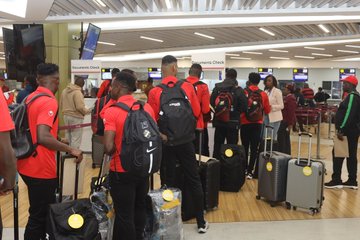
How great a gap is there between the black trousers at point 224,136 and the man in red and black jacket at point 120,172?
9.05 ft

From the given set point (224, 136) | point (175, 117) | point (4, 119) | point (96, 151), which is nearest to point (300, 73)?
point (96, 151)

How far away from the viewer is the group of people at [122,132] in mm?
2641

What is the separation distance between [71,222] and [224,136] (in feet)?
11.2

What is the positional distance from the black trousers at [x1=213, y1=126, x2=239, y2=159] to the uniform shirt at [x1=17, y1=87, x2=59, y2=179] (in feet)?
10.1

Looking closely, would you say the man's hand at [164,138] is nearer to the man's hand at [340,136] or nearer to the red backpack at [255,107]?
the red backpack at [255,107]

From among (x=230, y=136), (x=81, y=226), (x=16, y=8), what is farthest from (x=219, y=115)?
(x=16, y=8)

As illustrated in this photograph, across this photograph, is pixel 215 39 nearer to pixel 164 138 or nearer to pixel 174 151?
pixel 174 151

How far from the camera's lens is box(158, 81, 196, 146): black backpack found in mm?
3352

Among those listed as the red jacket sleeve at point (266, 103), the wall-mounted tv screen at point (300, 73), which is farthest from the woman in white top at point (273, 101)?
the wall-mounted tv screen at point (300, 73)

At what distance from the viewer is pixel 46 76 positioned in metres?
2.84

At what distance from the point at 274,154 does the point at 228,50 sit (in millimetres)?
11121

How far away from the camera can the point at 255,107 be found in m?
5.68

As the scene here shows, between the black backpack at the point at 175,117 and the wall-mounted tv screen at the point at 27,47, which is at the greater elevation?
the wall-mounted tv screen at the point at 27,47

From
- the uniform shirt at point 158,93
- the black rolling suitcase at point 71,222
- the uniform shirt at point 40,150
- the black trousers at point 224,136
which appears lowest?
the black rolling suitcase at point 71,222
